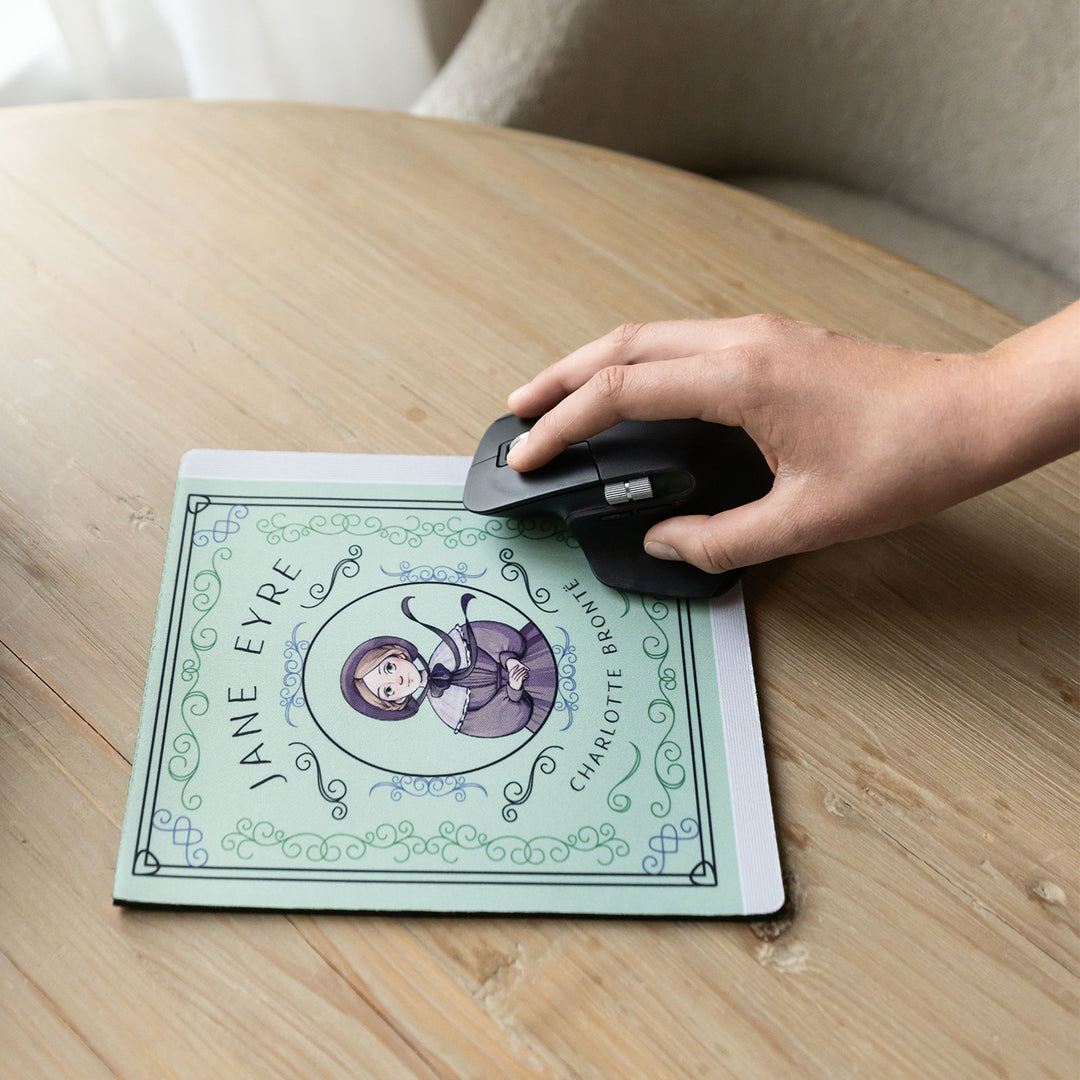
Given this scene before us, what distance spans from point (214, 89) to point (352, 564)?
1104mm

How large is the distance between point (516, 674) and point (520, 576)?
2.8 inches

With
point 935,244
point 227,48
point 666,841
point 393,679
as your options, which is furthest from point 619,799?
point 227,48

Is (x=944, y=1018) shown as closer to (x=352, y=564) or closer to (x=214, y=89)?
(x=352, y=564)

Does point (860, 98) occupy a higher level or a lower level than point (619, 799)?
higher

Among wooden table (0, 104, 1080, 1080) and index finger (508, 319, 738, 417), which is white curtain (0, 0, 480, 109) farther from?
index finger (508, 319, 738, 417)

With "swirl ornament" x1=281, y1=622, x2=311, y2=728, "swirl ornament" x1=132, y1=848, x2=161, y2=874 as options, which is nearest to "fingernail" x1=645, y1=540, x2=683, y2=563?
"swirl ornament" x1=281, y1=622, x2=311, y2=728

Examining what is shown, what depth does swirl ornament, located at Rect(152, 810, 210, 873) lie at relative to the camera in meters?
0.53

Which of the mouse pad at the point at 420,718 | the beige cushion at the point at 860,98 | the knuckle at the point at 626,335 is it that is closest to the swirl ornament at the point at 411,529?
the mouse pad at the point at 420,718

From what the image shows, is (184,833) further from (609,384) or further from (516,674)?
(609,384)

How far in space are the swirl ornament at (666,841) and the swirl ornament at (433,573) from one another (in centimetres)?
20

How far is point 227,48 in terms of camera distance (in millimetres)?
1382

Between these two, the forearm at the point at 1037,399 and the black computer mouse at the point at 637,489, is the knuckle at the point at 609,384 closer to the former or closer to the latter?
the black computer mouse at the point at 637,489

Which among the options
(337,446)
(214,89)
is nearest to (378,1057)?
(337,446)

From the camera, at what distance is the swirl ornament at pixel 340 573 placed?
0.61 meters
